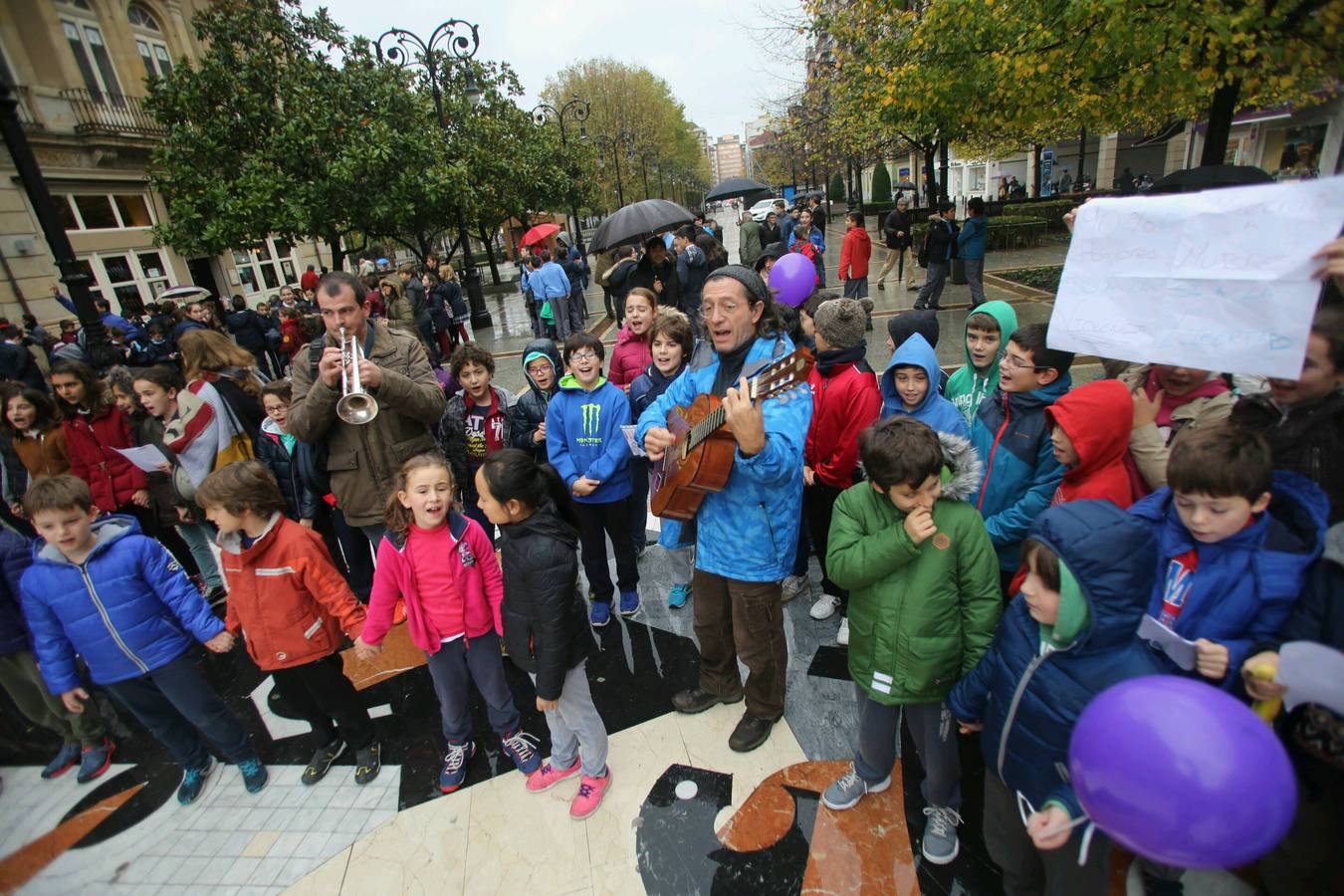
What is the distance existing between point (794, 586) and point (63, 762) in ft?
14.3

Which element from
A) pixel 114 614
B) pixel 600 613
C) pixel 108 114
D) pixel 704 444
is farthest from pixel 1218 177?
pixel 108 114

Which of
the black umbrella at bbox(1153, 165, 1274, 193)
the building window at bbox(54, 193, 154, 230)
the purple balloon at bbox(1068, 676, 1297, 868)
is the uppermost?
the building window at bbox(54, 193, 154, 230)

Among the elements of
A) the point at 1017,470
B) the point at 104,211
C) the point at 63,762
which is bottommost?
the point at 63,762

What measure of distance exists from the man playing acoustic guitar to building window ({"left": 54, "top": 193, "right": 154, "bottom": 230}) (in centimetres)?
2120

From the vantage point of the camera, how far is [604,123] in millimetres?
36344

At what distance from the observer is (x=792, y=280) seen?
6.12m

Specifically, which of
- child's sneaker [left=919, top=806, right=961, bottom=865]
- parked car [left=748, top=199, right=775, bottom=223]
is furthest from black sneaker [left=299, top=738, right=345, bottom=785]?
parked car [left=748, top=199, right=775, bottom=223]

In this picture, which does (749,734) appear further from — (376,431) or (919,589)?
(376,431)

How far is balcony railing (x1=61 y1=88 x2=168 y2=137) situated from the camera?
15945mm

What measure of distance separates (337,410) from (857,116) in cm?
1283

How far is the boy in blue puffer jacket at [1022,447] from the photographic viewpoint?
9.08 feet

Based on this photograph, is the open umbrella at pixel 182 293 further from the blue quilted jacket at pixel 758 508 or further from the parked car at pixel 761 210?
the parked car at pixel 761 210

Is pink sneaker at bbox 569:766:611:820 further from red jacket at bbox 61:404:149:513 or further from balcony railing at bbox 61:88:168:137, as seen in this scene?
balcony railing at bbox 61:88:168:137

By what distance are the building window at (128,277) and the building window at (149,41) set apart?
17.8 feet
